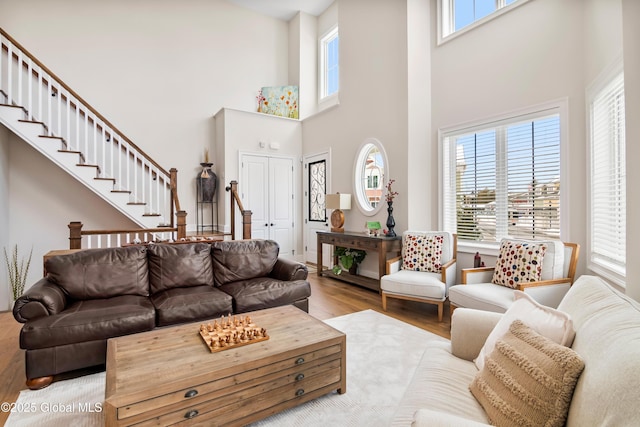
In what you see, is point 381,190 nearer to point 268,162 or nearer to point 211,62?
point 268,162

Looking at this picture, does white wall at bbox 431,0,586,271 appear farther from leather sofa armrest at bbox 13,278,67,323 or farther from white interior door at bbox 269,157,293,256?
leather sofa armrest at bbox 13,278,67,323

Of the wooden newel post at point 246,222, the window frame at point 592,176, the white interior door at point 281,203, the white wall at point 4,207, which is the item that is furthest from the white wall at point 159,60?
the window frame at point 592,176

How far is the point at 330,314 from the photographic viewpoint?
12.2ft

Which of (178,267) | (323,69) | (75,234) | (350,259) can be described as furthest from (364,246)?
(323,69)

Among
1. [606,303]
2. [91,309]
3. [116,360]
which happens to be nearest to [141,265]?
[91,309]

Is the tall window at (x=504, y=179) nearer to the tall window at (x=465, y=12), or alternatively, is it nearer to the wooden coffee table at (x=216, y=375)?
the tall window at (x=465, y=12)

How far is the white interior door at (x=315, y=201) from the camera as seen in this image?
6336 millimetres

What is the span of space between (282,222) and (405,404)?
561 cm

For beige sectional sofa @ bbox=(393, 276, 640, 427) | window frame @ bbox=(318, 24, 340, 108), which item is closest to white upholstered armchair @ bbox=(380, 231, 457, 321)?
beige sectional sofa @ bbox=(393, 276, 640, 427)

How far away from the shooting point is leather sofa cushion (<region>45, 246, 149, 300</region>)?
270 cm

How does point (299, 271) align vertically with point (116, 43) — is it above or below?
below

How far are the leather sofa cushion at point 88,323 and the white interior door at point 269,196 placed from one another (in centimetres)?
386

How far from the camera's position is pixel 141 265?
9.99 ft

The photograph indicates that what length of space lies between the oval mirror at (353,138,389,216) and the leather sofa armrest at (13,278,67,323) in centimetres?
400
